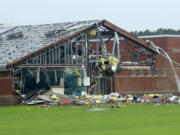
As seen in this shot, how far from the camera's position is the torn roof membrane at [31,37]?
48.8m

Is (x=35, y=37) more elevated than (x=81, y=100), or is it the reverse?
(x=35, y=37)

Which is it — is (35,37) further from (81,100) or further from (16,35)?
(81,100)

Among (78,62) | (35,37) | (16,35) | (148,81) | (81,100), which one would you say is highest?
(16,35)

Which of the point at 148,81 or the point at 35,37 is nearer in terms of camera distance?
the point at 35,37

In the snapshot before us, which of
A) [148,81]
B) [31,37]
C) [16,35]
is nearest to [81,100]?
[31,37]

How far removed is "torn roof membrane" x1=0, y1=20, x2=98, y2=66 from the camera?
48838mm

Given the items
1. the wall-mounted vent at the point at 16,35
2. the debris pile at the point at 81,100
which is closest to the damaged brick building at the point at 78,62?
the wall-mounted vent at the point at 16,35

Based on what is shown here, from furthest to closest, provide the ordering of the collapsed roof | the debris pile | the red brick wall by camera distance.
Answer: the red brick wall, the collapsed roof, the debris pile

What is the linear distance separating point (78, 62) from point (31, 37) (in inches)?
193

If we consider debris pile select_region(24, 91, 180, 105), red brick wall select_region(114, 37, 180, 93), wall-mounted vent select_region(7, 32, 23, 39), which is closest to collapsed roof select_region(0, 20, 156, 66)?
wall-mounted vent select_region(7, 32, 23, 39)

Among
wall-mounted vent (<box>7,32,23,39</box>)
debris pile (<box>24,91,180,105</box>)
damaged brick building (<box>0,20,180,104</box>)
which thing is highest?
wall-mounted vent (<box>7,32,23,39</box>)

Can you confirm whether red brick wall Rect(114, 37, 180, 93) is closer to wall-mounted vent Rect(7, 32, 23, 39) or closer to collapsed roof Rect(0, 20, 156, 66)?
collapsed roof Rect(0, 20, 156, 66)

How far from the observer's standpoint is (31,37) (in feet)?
172

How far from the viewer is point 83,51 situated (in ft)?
173
